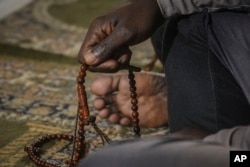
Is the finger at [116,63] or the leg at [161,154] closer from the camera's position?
the leg at [161,154]

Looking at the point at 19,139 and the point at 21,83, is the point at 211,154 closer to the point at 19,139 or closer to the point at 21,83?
the point at 19,139

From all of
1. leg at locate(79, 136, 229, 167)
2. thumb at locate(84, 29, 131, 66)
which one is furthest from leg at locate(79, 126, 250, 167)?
thumb at locate(84, 29, 131, 66)

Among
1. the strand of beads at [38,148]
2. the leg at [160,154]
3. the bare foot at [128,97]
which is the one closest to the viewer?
the leg at [160,154]

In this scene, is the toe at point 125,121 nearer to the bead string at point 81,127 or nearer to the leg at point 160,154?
the bead string at point 81,127

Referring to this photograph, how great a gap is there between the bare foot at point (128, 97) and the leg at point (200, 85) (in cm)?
23

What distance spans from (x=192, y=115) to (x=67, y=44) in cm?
115

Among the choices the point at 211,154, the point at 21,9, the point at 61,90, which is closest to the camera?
the point at 211,154

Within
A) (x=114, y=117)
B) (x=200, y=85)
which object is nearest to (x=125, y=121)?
(x=114, y=117)

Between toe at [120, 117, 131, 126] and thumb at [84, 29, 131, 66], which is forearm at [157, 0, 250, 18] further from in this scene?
toe at [120, 117, 131, 126]

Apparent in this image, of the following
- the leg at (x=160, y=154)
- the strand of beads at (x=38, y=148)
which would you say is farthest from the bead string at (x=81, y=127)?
the leg at (x=160, y=154)

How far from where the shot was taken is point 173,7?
95 cm

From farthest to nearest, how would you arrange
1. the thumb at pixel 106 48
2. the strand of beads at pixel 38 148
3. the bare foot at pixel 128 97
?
the bare foot at pixel 128 97, the strand of beads at pixel 38 148, the thumb at pixel 106 48

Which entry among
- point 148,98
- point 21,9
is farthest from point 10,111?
point 21,9

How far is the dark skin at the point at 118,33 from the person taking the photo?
2.99 ft
